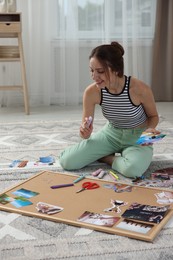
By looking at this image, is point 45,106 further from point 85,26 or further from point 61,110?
point 85,26

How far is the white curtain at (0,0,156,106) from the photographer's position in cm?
338

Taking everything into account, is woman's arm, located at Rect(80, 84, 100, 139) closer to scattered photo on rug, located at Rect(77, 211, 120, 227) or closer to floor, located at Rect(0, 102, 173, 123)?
scattered photo on rug, located at Rect(77, 211, 120, 227)

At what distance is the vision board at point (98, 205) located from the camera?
1235mm

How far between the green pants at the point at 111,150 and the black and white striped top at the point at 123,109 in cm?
4

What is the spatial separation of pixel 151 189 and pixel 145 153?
265 mm

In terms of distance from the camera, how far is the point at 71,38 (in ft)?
11.3

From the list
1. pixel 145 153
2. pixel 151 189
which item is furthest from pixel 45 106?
pixel 151 189

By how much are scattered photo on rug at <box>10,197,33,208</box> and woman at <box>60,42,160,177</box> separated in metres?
0.39

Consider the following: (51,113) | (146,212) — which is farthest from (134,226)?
(51,113)

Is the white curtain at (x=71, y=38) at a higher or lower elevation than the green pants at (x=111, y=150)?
higher

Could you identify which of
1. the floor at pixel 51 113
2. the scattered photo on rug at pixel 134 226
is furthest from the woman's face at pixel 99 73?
the floor at pixel 51 113

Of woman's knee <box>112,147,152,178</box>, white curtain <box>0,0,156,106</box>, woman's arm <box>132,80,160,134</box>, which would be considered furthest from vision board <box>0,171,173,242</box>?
white curtain <box>0,0,156,106</box>

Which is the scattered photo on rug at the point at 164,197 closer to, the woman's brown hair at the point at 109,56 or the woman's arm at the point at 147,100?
the woman's arm at the point at 147,100

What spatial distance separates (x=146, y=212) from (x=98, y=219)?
0.15 m
